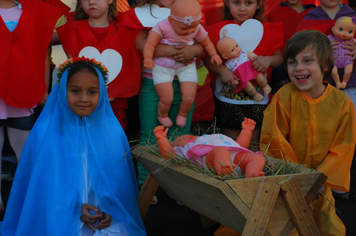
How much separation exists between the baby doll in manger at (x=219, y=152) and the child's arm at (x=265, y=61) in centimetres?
110

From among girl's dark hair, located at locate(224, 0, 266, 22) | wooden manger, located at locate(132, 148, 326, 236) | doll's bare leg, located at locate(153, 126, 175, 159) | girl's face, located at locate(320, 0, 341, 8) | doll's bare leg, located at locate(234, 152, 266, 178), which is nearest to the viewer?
wooden manger, located at locate(132, 148, 326, 236)

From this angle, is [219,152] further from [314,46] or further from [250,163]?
[314,46]

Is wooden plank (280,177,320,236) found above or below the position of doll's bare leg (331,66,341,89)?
below

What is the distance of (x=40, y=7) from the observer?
14.9ft

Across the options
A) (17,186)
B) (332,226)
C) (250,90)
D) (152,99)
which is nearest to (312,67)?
(250,90)

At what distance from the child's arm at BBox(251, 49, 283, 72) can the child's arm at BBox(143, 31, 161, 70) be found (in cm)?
90

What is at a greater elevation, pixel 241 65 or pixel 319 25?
pixel 319 25

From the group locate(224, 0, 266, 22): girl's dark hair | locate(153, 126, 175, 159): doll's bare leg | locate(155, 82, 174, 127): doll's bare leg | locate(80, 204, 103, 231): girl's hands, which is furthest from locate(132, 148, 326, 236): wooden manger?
locate(224, 0, 266, 22): girl's dark hair

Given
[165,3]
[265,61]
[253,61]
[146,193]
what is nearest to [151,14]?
[165,3]

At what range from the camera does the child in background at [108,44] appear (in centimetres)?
452

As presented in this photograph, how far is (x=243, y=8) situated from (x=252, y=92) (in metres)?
0.76

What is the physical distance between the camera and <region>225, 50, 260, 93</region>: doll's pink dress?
451cm

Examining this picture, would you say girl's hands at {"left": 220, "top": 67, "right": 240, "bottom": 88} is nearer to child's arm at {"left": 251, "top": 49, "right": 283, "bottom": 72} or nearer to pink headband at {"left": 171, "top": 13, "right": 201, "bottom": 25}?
child's arm at {"left": 251, "top": 49, "right": 283, "bottom": 72}

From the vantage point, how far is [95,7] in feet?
14.7
